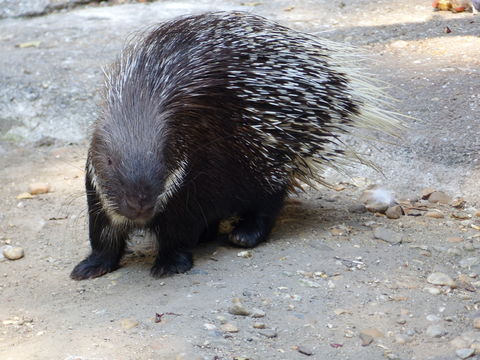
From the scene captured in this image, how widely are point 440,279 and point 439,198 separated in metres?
1.05

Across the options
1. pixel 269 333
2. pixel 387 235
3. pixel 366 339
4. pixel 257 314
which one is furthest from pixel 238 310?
pixel 387 235

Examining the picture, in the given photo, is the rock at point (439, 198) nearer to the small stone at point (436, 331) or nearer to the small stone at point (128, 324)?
the small stone at point (436, 331)

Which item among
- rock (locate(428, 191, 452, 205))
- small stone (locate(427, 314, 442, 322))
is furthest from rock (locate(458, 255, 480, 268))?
rock (locate(428, 191, 452, 205))

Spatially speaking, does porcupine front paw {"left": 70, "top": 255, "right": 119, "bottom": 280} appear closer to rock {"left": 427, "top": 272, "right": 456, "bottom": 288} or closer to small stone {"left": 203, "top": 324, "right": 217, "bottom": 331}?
small stone {"left": 203, "top": 324, "right": 217, "bottom": 331}

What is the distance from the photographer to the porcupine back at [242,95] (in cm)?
331

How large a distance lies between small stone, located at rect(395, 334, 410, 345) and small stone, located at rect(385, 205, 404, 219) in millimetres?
1223

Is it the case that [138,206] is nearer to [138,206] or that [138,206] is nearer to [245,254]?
[138,206]

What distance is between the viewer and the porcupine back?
3.31 meters

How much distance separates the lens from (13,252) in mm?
3688

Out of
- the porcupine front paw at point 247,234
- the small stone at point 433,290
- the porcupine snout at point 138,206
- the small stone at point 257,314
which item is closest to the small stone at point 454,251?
the small stone at point 433,290

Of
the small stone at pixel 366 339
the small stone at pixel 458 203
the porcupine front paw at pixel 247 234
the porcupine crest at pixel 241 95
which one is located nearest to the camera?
the small stone at pixel 366 339

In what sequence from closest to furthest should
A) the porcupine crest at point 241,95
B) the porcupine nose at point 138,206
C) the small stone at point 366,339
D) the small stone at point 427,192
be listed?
the small stone at point 366,339
the porcupine nose at point 138,206
the porcupine crest at point 241,95
the small stone at point 427,192

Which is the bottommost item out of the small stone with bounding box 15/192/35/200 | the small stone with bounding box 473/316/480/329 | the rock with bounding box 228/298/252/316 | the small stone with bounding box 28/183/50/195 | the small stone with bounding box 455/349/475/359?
the small stone with bounding box 15/192/35/200

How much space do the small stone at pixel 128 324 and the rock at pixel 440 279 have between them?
119 centimetres
